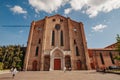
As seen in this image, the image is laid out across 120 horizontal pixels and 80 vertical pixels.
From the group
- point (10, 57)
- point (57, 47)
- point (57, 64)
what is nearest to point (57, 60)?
point (57, 64)

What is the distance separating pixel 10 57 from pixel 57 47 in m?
12.5

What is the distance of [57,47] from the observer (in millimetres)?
32750

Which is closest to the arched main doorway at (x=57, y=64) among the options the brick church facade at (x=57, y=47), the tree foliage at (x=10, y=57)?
the brick church facade at (x=57, y=47)

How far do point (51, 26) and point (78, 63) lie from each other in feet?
42.9

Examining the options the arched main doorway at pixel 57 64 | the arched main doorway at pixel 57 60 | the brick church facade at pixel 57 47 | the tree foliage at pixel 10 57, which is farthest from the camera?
the arched main doorway at pixel 57 64

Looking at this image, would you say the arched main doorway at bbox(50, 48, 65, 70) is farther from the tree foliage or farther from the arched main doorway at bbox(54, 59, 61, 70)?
the tree foliage

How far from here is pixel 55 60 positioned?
32438mm

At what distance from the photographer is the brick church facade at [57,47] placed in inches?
1241

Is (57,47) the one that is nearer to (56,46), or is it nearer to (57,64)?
(56,46)

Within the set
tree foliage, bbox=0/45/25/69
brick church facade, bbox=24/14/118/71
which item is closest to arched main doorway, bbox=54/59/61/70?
brick church facade, bbox=24/14/118/71

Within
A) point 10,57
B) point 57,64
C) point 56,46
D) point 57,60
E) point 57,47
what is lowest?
point 57,64

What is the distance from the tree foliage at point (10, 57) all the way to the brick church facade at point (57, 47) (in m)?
2.57

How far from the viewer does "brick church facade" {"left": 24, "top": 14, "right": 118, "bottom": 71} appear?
31516 millimetres

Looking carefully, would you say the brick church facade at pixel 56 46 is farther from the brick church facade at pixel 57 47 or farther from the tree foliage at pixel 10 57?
the tree foliage at pixel 10 57
